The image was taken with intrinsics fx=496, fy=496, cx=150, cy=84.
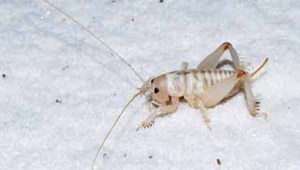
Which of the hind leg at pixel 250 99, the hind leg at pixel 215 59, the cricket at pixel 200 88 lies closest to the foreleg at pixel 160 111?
the cricket at pixel 200 88

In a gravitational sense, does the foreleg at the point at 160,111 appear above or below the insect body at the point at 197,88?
below

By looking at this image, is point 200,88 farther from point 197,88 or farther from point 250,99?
point 250,99

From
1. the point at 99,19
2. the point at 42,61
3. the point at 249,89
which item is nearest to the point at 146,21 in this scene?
the point at 99,19

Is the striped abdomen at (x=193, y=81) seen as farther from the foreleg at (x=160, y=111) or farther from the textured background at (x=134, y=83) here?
the textured background at (x=134, y=83)

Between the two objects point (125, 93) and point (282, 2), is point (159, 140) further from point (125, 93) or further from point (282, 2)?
point (282, 2)

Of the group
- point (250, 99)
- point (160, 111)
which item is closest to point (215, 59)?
point (250, 99)

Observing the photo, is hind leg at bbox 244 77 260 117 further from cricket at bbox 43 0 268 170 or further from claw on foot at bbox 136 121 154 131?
claw on foot at bbox 136 121 154 131
